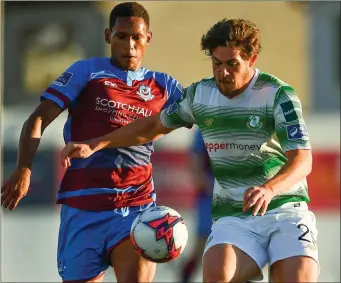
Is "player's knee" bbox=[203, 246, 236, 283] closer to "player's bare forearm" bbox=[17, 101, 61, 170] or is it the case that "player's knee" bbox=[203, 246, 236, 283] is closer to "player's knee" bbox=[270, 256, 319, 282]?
"player's knee" bbox=[270, 256, 319, 282]

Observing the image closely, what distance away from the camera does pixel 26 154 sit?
623cm

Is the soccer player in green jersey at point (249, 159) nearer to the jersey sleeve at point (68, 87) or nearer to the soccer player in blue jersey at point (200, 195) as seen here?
the jersey sleeve at point (68, 87)

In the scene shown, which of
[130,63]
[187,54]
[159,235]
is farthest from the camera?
[187,54]

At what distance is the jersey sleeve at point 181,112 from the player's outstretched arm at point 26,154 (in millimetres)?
740

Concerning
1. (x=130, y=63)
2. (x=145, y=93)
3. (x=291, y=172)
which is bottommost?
(x=291, y=172)

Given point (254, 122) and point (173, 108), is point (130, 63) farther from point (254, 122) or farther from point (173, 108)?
point (254, 122)

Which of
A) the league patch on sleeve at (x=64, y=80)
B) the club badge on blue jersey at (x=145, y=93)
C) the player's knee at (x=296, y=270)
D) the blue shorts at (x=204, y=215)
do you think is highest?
the league patch on sleeve at (x=64, y=80)

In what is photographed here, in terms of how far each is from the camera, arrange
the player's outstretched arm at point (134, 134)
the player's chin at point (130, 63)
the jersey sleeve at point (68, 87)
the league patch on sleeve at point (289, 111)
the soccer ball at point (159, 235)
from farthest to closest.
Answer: the player's chin at point (130, 63)
the jersey sleeve at point (68, 87)
the player's outstretched arm at point (134, 134)
the soccer ball at point (159, 235)
the league patch on sleeve at point (289, 111)

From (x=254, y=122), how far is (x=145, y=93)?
113cm

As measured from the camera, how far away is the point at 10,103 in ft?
38.6

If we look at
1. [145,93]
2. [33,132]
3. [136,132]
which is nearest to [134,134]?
[136,132]

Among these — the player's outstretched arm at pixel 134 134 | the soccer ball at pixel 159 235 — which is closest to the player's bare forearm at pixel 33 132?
the player's outstretched arm at pixel 134 134

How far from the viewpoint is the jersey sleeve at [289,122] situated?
5527 mm

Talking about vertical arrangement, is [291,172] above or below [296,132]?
below
